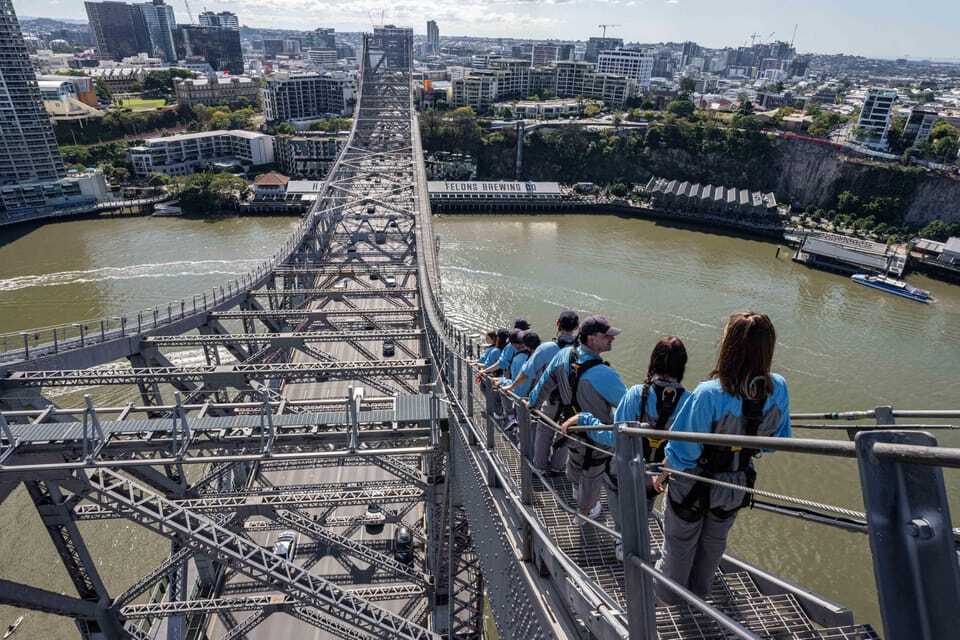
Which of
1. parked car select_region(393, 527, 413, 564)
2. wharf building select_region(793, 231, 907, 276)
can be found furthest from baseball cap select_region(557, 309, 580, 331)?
wharf building select_region(793, 231, 907, 276)

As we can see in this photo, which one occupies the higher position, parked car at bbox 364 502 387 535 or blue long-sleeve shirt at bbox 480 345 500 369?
blue long-sleeve shirt at bbox 480 345 500 369

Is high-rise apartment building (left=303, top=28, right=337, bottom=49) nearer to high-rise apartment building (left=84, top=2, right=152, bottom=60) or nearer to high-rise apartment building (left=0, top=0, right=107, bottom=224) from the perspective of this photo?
high-rise apartment building (left=84, top=2, right=152, bottom=60)

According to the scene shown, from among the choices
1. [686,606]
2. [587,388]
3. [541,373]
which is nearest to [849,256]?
[541,373]

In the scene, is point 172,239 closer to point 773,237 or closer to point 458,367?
point 458,367

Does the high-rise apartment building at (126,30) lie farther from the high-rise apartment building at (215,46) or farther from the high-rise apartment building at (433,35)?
the high-rise apartment building at (433,35)

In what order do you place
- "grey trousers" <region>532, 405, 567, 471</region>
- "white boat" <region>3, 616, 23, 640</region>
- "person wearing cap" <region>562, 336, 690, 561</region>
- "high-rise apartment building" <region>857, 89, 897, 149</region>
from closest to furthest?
"person wearing cap" <region>562, 336, 690, 561</region>
"grey trousers" <region>532, 405, 567, 471</region>
"white boat" <region>3, 616, 23, 640</region>
"high-rise apartment building" <region>857, 89, 897, 149</region>

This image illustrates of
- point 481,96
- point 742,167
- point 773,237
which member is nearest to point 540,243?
point 773,237
